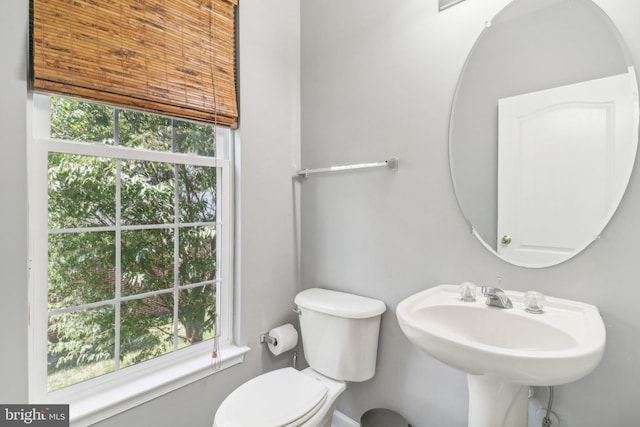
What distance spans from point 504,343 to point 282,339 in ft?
3.43

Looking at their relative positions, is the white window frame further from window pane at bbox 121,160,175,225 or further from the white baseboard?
the white baseboard

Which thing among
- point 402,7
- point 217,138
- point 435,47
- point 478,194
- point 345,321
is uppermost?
point 402,7

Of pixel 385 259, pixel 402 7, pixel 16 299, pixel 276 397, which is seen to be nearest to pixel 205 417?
pixel 276 397

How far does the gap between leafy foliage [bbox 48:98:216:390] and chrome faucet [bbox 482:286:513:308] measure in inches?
48.8

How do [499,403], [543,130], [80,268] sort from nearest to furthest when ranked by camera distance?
[499,403]
[543,130]
[80,268]

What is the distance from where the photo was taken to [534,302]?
1011 millimetres

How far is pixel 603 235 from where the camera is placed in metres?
0.97

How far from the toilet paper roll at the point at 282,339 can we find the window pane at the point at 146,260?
23.7 inches

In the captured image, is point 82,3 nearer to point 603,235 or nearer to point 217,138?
point 217,138

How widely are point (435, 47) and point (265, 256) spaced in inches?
50.7

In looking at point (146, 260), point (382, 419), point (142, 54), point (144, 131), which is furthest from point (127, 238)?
point (382, 419)

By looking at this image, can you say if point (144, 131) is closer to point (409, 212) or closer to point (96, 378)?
point (96, 378)

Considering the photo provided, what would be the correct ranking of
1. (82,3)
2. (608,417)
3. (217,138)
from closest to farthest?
(608,417)
(82,3)
(217,138)

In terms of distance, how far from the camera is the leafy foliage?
114 cm
